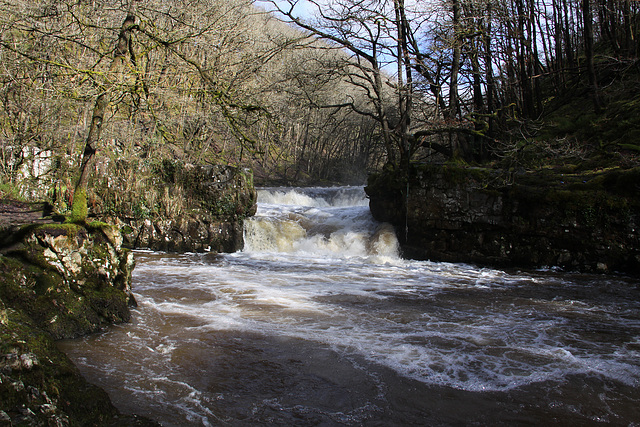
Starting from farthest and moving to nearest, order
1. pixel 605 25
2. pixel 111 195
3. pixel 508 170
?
pixel 605 25 → pixel 111 195 → pixel 508 170

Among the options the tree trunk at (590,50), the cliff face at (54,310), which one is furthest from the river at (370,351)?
the tree trunk at (590,50)

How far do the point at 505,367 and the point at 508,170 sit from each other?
777 centimetres

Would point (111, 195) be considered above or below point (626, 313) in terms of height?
above

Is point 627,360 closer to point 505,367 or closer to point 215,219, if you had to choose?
point 505,367

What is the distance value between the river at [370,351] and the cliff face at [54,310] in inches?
15.1

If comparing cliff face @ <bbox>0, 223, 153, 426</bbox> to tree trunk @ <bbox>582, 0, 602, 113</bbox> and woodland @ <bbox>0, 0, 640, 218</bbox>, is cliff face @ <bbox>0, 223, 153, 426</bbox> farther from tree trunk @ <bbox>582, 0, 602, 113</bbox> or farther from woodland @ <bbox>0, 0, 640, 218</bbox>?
tree trunk @ <bbox>582, 0, 602, 113</bbox>

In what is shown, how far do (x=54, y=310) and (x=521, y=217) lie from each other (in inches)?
407

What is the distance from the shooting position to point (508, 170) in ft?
36.0

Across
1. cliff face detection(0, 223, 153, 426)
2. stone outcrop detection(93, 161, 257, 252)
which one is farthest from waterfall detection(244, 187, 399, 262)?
cliff face detection(0, 223, 153, 426)

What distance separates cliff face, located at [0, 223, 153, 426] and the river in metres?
0.38

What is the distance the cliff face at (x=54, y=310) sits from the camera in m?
2.31

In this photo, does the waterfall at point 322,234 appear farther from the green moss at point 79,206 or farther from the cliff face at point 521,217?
the green moss at point 79,206

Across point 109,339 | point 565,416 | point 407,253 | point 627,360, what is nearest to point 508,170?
point 407,253

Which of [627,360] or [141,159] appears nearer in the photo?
[627,360]
